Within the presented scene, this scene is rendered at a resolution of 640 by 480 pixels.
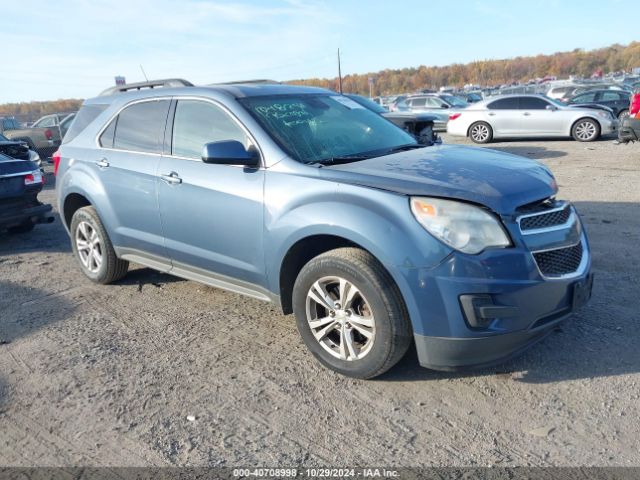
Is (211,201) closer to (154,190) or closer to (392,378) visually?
(154,190)

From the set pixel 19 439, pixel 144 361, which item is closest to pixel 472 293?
pixel 144 361

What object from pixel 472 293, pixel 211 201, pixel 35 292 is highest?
pixel 211 201

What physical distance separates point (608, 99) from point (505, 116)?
19.1 ft

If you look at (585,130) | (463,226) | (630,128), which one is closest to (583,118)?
(585,130)

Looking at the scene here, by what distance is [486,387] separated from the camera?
3.30 meters

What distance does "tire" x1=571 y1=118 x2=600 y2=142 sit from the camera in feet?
52.2

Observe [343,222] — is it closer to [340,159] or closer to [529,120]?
[340,159]

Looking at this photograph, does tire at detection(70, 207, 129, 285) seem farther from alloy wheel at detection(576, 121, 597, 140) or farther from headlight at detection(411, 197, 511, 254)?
alloy wheel at detection(576, 121, 597, 140)

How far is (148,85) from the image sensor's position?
530 cm

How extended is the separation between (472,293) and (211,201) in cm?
202

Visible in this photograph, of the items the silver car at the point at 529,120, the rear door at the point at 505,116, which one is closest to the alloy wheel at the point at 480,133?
the silver car at the point at 529,120

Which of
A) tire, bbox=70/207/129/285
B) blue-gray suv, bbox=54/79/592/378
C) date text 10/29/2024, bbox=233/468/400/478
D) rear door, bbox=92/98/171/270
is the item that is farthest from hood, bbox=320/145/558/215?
A: tire, bbox=70/207/129/285

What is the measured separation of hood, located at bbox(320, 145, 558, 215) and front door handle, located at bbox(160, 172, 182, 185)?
4.32 ft

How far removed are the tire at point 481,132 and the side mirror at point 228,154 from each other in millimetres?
14808
